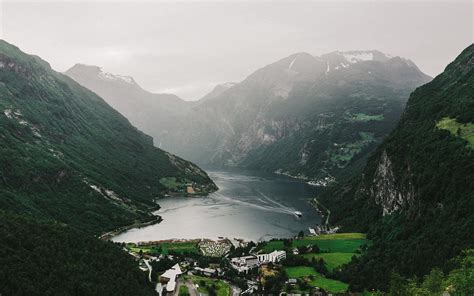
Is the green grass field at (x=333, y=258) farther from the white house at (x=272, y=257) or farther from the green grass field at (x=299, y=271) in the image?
the white house at (x=272, y=257)

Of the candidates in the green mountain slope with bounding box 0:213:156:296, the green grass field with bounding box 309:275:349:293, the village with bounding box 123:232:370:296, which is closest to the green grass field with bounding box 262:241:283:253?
the village with bounding box 123:232:370:296

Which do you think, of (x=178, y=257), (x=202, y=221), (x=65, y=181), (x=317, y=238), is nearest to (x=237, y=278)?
(x=178, y=257)

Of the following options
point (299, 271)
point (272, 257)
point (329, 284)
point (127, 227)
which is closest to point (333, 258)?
point (299, 271)

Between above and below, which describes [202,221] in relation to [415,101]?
below

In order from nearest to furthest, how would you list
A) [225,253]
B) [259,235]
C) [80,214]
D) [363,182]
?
[225,253] → [259,235] → [80,214] → [363,182]

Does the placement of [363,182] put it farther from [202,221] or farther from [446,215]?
[446,215]

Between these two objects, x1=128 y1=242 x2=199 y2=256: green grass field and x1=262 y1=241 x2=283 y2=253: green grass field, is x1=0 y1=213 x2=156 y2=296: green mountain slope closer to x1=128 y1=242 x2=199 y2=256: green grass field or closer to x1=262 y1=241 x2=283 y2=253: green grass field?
x1=128 y1=242 x2=199 y2=256: green grass field
